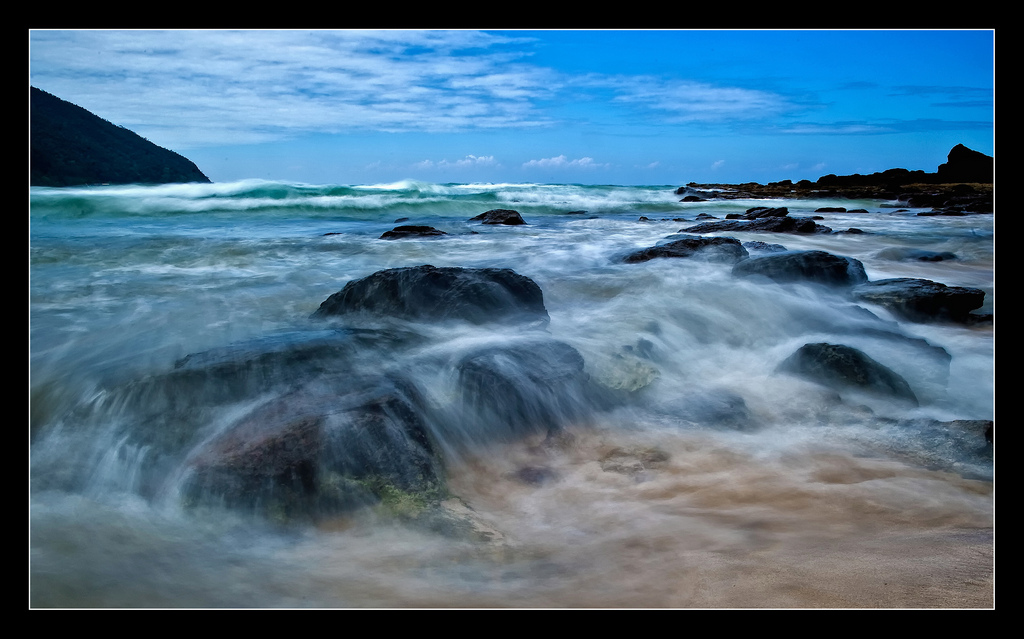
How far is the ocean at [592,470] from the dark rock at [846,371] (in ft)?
0.30

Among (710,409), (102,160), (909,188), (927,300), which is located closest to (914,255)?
(927,300)

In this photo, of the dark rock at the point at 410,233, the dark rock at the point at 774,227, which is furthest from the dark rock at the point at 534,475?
the dark rock at the point at 774,227

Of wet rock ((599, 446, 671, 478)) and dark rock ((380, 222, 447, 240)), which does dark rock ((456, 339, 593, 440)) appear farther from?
dark rock ((380, 222, 447, 240))

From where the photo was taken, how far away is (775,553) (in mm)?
2209

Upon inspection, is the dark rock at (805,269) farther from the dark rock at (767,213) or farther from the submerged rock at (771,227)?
the dark rock at (767,213)

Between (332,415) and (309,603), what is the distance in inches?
38.5

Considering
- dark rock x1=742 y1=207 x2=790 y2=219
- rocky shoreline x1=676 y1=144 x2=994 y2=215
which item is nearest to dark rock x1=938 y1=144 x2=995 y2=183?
rocky shoreline x1=676 y1=144 x2=994 y2=215

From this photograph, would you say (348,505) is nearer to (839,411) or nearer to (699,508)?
(699,508)

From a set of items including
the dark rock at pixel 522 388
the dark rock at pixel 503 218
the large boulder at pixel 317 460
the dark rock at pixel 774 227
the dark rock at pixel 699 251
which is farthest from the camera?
the dark rock at pixel 503 218

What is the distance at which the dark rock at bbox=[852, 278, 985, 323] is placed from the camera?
5.52 meters

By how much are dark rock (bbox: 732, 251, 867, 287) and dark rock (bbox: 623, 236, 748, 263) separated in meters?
0.77

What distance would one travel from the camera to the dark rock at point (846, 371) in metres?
3.83

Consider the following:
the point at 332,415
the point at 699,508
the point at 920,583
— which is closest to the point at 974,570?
the point at 920,583

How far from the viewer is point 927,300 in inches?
223
